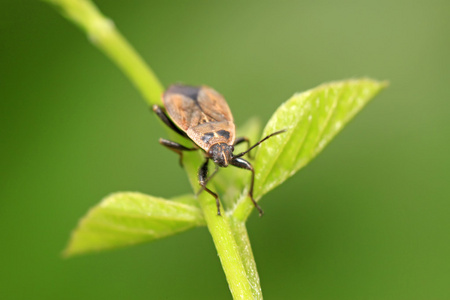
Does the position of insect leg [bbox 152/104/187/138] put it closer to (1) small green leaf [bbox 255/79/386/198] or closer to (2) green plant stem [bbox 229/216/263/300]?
(1) small green leaf [bbox 255/79/386/198]

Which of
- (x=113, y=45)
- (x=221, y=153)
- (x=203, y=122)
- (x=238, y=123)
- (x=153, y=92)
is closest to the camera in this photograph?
(x=221, y=153)

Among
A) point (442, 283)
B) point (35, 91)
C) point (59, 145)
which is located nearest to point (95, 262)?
point (59, 145)

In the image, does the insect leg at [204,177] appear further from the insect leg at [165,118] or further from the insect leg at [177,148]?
the insect leg at [165,118]

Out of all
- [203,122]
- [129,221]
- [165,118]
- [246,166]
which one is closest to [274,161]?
[246,166]

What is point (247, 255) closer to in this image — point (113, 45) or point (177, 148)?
point (177, 148)

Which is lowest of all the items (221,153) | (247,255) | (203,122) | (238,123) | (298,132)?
(247,255)

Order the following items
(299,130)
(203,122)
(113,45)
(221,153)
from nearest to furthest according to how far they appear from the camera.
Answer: (299,130), (221,153), (113,45), (203,122)

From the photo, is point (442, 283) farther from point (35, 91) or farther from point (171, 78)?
point (35, 91)

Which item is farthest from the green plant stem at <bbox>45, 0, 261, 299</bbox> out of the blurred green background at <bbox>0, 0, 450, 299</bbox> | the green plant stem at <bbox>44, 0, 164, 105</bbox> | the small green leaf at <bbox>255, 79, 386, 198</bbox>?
→ the blurred green background at <bbox>0, 0, 450, 299</bbox>
